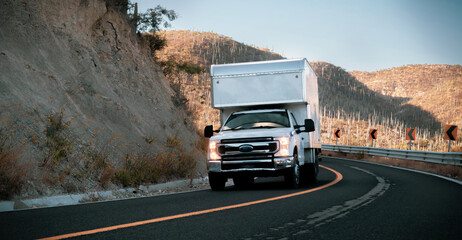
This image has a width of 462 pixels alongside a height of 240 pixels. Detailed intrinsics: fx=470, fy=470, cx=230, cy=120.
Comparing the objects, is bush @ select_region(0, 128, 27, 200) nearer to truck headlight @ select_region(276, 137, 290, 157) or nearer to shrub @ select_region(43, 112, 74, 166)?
shrub @ select_region(43, 112, 74, 166)

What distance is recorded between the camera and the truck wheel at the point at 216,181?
39.3ft

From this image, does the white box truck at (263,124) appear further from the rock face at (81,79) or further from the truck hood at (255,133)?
the rock face at (81,79)

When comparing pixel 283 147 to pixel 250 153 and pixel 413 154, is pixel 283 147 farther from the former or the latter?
pixel 413 154

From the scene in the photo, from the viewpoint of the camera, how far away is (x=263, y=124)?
42.4 ft

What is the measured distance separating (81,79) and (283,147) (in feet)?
32.0

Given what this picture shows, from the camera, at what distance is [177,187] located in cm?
1461

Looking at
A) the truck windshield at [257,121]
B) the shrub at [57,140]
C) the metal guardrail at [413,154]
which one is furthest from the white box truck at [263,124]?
the metal guardrail at [413,154]

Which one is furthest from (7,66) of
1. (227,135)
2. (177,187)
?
(227,135)

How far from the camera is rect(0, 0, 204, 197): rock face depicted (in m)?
13.3

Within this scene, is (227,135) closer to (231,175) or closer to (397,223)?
(231,175)

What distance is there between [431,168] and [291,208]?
→ 54.5 feet

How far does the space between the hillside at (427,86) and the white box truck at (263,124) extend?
267ft

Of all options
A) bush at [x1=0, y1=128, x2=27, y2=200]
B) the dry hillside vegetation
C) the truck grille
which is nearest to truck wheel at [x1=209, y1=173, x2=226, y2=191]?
the truck grille

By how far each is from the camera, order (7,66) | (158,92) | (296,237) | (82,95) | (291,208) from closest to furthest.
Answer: (296,237), (291,208), (7,66), (82,95), (158,92)
